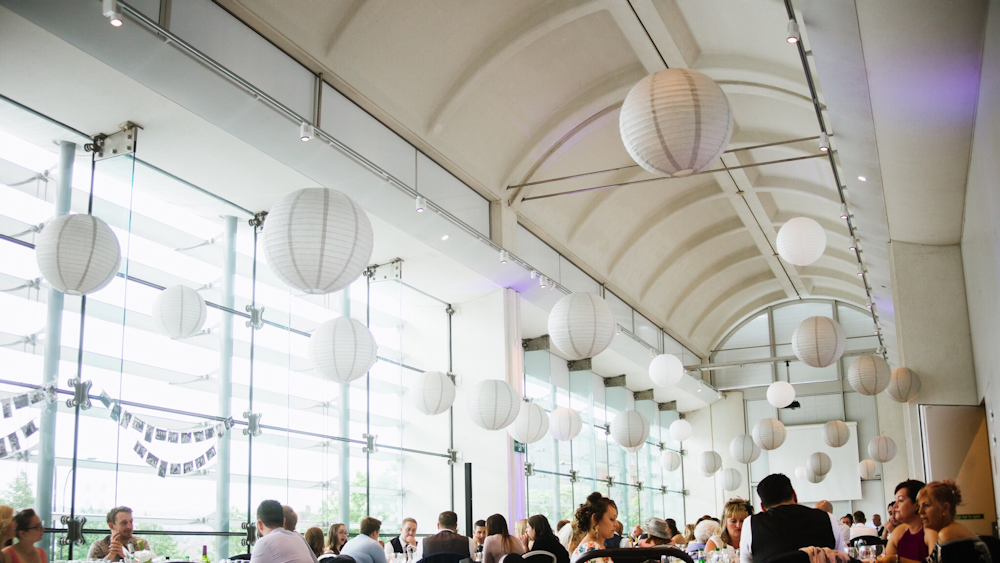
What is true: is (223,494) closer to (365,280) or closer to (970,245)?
(365,280)

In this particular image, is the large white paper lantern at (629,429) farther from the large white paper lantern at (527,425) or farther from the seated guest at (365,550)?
the seated guest at (365,550)

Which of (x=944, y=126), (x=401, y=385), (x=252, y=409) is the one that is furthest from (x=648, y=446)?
(x=944, y=126)

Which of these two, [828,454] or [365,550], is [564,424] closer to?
[365,550]

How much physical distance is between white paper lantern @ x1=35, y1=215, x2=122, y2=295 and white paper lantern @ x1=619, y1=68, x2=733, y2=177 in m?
4.02

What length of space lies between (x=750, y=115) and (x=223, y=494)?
826 centimetres

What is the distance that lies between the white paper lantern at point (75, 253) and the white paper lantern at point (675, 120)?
4021 mm

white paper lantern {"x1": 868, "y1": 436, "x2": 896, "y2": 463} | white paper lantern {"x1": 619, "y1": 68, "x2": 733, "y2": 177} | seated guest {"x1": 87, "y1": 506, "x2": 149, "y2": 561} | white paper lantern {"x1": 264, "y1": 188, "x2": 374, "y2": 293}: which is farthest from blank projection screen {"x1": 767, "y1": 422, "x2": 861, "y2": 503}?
white paper lantern {"x1": 264, "y1": 188, "x2": 374, "y2": 293}

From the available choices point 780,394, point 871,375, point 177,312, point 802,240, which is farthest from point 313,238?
point 780,394

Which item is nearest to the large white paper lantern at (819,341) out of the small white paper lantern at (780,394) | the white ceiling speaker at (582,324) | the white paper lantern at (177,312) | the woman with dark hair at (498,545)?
the white ceiling speaker at (582,324)

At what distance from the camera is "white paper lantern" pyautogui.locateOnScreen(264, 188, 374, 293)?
538 cm

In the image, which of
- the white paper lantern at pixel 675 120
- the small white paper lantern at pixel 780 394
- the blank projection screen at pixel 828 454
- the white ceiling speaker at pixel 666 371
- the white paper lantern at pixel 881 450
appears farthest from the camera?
the blank projection screen at pixel 828 454

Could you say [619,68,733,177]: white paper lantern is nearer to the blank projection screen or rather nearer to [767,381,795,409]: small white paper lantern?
[767,381,795,409]: small white paper lantern

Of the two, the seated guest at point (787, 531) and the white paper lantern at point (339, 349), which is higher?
the white paper lantern at point (339, 349)

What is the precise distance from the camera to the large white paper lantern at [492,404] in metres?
9.88
